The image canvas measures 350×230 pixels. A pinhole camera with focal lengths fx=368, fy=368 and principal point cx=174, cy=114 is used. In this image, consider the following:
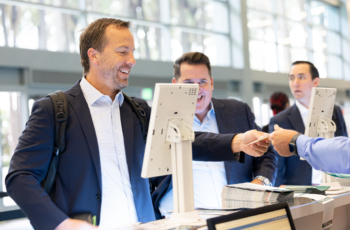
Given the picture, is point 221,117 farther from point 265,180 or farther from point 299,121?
point 299,121

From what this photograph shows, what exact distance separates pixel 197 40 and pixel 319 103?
319 inches

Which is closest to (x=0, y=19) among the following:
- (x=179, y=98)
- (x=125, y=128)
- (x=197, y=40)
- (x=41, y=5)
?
(x=41, y=5)

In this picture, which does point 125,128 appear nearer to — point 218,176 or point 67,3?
point 218,176

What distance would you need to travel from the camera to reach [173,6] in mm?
9766

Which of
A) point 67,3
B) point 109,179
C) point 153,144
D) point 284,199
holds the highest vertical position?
point 67,3

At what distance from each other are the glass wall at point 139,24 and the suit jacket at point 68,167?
569 cm

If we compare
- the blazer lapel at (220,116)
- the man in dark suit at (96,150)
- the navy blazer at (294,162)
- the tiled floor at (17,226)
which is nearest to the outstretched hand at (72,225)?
the man in dark suit at (96,150)

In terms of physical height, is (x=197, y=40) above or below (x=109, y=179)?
above

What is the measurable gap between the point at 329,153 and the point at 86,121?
3.89 ft

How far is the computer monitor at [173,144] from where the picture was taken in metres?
1.47

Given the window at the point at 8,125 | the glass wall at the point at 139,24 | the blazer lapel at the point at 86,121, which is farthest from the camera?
the glass wall at the point at 139,24

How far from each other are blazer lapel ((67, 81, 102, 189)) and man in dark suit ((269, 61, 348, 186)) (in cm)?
197

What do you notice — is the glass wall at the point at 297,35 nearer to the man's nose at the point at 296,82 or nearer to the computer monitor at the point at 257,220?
the man's nose at the point at 296,82

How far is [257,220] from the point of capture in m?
1.34
